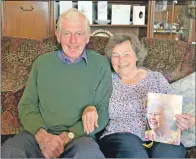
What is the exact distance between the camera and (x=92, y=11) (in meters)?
3.12

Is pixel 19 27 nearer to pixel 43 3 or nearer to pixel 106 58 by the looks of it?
pixel 43 3

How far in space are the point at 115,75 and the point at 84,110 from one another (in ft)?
0.79

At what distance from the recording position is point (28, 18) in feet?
10.3

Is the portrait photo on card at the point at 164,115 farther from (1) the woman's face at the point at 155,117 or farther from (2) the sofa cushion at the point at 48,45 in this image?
(2) the sofa cushion at the point at 48,45

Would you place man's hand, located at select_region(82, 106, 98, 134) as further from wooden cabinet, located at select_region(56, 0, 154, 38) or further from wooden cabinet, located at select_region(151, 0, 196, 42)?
wooden cabinet, located at select_region(151, 0, 196, 42)

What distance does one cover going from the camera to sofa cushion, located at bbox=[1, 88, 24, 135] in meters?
1.54

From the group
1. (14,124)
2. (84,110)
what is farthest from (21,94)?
(84,110)

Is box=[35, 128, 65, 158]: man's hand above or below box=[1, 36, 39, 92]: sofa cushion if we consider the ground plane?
below

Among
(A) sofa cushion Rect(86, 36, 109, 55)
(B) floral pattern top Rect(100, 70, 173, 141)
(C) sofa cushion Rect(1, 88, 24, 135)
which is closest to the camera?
(B) floral pattern top Rect(100, 70, 173, 141)

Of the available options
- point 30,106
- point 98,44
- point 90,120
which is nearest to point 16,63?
point 30,106

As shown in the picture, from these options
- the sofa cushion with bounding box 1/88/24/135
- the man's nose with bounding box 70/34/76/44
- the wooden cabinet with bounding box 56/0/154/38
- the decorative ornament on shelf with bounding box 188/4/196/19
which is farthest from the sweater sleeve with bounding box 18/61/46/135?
the decorative ornament on shelf with bounding box 188/4/196/19

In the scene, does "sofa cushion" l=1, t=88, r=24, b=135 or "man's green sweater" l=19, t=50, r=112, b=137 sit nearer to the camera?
"man's green sweater" l=19, t=50, r=112, b=137

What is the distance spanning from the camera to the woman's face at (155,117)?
4.30 ft

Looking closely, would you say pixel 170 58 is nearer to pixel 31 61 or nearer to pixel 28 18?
pixel 31 61
